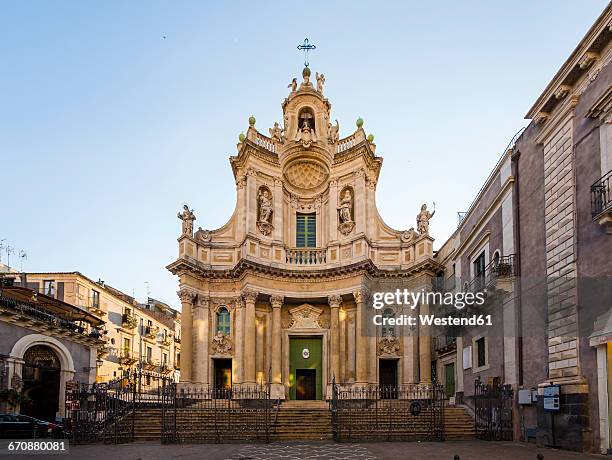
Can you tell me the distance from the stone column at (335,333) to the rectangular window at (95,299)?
19535 mm

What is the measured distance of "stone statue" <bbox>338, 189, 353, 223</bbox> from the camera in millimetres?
30844

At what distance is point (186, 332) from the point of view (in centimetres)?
2853

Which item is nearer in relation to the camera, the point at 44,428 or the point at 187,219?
the point at 44,428

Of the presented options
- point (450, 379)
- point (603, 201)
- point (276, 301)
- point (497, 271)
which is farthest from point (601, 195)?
point (276, 301)

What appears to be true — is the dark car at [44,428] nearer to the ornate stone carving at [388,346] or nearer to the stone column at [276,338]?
the stone column at [276,338]

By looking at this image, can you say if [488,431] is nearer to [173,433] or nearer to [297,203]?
[173,433]

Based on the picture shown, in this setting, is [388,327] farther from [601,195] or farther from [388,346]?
[601,195]

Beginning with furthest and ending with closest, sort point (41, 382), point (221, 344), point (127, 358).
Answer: point (127, 358) < point (221, 344) < point (41, 382)

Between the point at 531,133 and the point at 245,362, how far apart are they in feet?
53.3

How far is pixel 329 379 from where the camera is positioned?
2950 centimetres

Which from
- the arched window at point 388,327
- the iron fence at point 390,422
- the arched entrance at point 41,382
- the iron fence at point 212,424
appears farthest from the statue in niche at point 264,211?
the iron fence at point 390,422

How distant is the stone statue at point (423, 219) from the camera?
3047 cm

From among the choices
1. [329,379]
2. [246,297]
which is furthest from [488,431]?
[246,297]

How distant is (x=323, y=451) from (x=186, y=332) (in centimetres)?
1379
